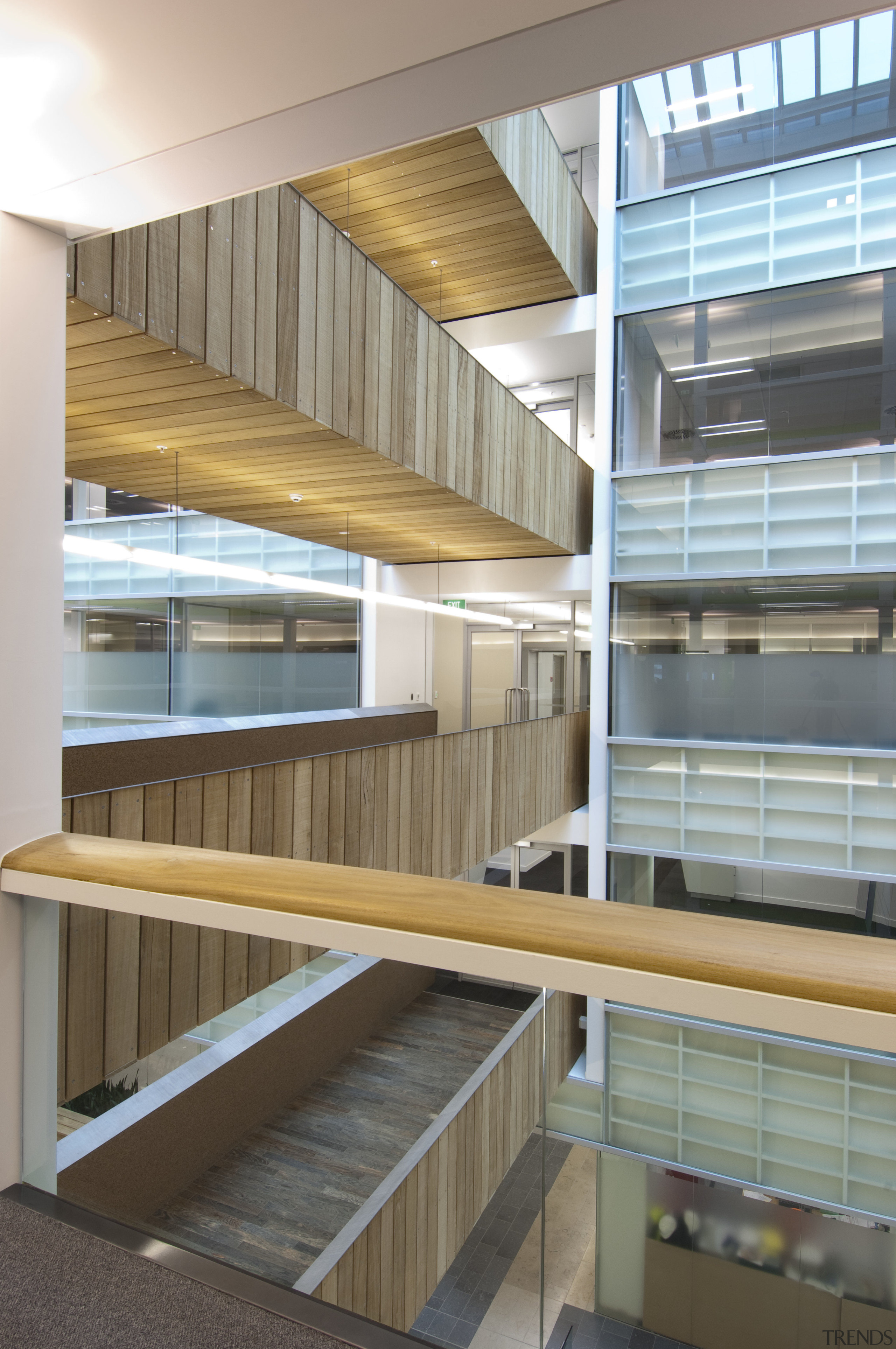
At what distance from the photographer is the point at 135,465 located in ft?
15.7

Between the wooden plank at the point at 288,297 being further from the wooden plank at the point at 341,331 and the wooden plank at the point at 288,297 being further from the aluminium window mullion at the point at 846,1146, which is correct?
the aluminium window mullion at the point at 846,1146

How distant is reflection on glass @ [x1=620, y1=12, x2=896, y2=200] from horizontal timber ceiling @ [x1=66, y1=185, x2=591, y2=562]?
124 inches

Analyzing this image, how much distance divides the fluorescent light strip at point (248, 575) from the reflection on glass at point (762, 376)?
2808 millimetres

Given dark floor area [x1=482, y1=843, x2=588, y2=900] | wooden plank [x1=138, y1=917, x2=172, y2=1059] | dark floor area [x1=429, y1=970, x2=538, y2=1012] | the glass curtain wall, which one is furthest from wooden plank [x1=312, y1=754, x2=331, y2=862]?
dark floor area [x1=482, y1=843, x2=588, y2=900]

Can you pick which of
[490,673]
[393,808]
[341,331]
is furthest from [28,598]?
[490,673]

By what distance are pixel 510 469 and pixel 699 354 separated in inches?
93.8

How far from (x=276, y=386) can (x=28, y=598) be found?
2.22 metres

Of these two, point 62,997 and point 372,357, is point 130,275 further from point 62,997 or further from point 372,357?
point 62,997

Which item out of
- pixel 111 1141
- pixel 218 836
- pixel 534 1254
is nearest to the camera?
pixel 534 1254

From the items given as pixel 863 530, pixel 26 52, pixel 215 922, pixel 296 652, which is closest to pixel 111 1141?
pixel 215 922

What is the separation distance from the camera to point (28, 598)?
1.78 metres

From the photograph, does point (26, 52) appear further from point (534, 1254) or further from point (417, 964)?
point (534, 1254)

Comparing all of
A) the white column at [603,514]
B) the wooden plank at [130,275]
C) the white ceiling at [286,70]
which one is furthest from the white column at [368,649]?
the white ceiling at [286,70]

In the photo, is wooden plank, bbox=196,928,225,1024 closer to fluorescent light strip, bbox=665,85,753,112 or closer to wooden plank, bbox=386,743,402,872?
wooden plank, bbox=386,743,402,872
